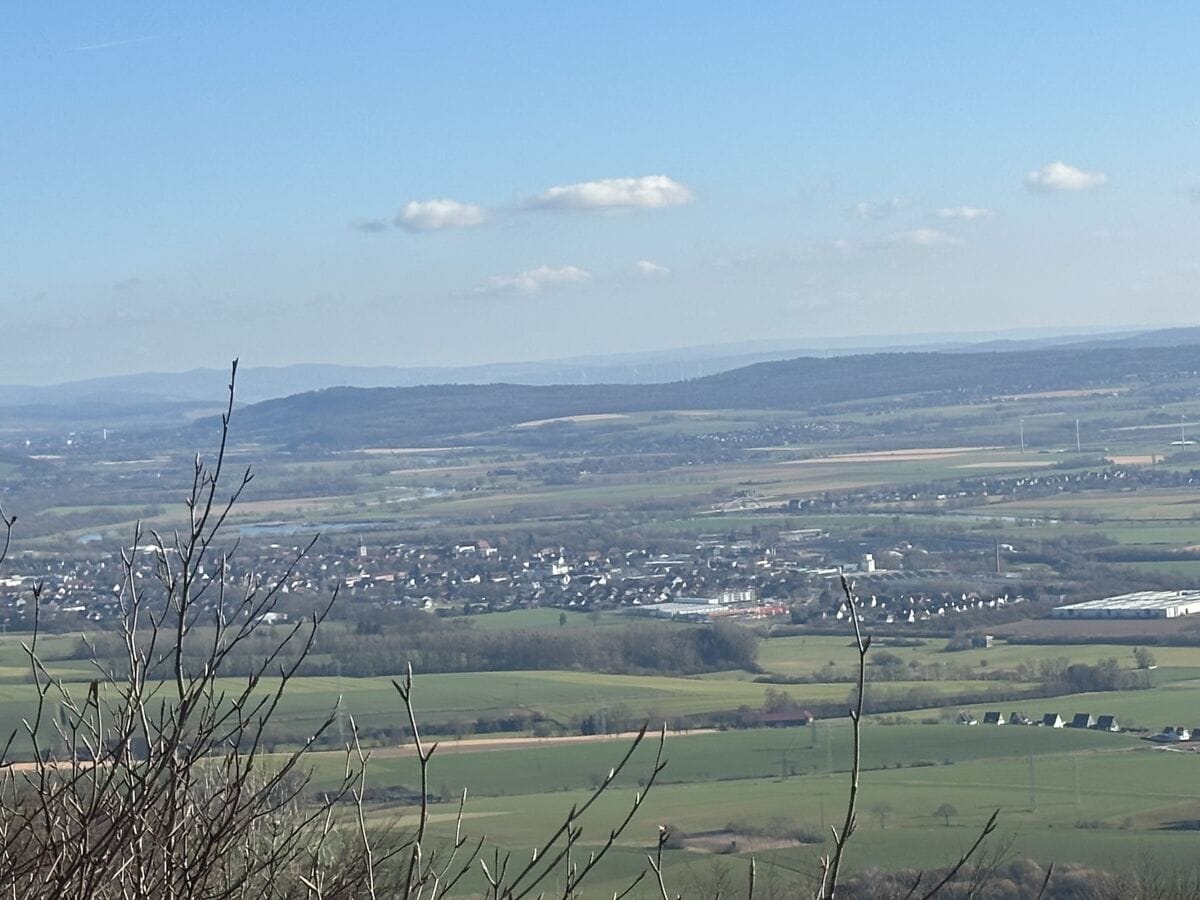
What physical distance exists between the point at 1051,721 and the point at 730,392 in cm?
9305

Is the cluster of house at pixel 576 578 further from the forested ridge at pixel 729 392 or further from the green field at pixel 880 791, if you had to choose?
the forested ridge at pixel 729 392

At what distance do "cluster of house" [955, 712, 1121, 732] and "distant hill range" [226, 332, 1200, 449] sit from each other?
78376mm

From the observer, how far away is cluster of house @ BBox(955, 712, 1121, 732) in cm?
2331

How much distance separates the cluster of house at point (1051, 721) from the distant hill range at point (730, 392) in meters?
78.4

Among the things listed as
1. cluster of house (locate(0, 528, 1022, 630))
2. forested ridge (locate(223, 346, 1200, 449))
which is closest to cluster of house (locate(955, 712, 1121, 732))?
cluster of house (locate(0, 528, 1022, 630))

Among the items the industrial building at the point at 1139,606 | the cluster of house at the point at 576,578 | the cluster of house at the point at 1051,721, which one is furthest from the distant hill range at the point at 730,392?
the cluster of house at the point at 1051,721

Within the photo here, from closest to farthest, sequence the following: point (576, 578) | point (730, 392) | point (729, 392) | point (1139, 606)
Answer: point (1139, 606) → point (576, 578) → point (730, 392) → point (729, 392)

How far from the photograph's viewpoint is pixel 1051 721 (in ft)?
78.2

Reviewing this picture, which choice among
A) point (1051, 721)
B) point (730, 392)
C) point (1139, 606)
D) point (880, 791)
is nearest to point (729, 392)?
point (730, 392)

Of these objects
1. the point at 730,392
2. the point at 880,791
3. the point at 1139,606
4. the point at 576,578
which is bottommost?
the point at 576,578

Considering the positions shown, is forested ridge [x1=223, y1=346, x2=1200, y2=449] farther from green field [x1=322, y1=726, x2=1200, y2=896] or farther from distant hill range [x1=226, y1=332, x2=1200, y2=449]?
green field [x1=322, y1=726, x2=1200, y2=896]

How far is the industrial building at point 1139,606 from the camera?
33375mm

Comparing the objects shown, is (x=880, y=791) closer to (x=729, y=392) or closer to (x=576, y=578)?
(x=576, y=578)

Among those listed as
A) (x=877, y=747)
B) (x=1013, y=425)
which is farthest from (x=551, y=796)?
(x=1013, y=425)
